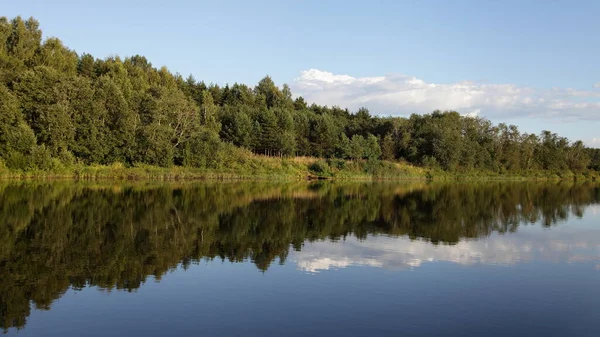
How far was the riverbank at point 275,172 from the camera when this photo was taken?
51.4m

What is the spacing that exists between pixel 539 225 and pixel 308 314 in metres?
19.0

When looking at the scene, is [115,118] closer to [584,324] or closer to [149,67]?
[149,67]

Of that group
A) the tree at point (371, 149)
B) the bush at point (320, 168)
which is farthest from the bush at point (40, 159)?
the tree at point (371, 149)

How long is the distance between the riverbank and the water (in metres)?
27.2

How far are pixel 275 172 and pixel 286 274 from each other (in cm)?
5053

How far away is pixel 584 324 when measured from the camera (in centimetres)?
976

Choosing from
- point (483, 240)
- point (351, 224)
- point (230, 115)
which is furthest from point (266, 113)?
point (483, 240)

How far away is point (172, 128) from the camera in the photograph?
61.2 m

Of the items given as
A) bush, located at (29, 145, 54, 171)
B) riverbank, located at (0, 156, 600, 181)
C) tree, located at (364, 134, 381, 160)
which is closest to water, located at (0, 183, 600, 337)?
bush, located at (29, 145, 54, 171)

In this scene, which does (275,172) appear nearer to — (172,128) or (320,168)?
(320,168)

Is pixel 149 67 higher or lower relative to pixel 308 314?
higher

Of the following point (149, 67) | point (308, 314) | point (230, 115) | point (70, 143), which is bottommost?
point (308, 314)

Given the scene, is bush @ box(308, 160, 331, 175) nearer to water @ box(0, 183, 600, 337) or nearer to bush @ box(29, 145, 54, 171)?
bush @ box(29, 145, 54, 171)

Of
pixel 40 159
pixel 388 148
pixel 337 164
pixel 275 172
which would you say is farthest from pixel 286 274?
pixel 388 148
